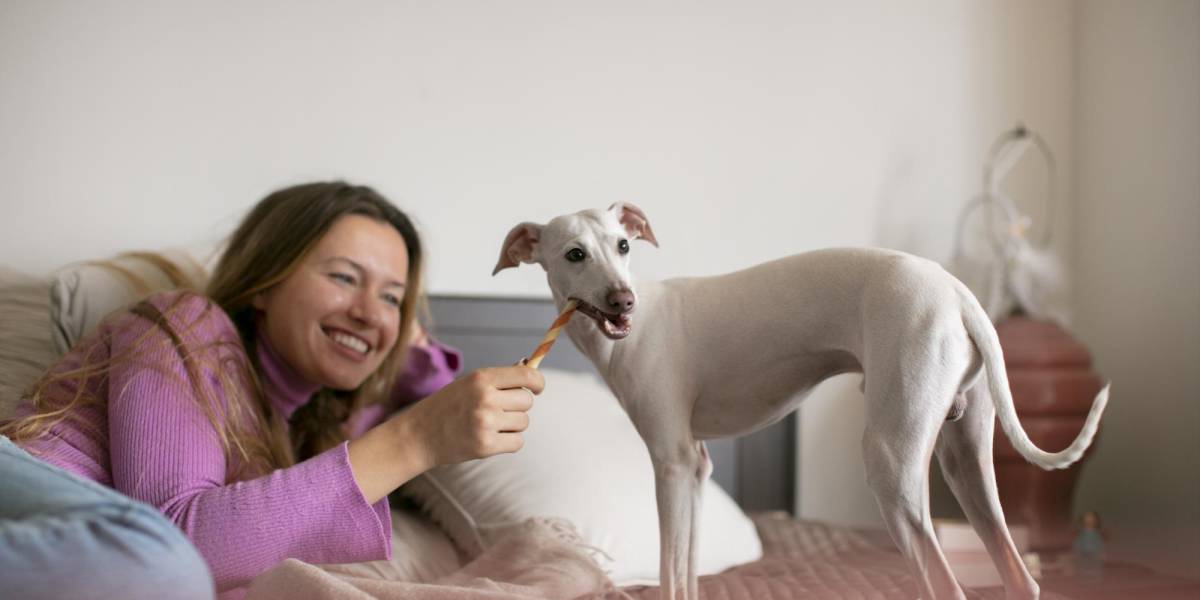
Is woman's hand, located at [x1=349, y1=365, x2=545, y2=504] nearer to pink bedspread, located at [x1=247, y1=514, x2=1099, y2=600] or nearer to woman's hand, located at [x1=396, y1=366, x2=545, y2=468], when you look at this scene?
woman's hand, located at [x1=396, y1=366, x2=545, y2=468]

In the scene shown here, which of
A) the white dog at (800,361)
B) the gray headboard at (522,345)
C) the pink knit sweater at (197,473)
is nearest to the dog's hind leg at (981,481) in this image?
the white dog at (800,361)

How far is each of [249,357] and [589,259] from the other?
773 mm

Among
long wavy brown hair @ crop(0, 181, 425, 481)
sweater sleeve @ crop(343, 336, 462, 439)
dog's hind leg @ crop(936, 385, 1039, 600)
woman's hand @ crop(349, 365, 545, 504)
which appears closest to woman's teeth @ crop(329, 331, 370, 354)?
long wavy brown hair @ crop(0, 181, 425, 481)

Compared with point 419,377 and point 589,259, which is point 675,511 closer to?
point 589,259

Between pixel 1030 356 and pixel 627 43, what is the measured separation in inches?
44.6

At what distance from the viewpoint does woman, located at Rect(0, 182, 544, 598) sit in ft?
3.03

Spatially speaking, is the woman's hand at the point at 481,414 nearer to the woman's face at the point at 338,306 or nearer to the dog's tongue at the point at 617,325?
the dog's tongue at the point at 617,325

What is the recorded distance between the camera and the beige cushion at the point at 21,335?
4.33 feet

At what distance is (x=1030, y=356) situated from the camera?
1.99m

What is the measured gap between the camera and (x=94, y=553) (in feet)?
1.96

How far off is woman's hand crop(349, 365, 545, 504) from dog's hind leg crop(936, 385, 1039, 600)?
370 mm

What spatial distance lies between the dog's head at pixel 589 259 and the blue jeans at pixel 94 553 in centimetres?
35

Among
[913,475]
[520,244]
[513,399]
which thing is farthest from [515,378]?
[913,475]

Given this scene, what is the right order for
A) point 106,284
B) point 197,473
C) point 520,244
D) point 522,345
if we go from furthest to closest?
1. point 522,345
2. point 106,284
3. point 197,473
4. point 520,244
